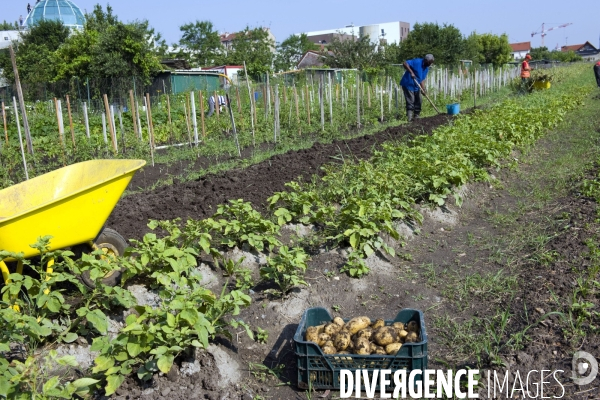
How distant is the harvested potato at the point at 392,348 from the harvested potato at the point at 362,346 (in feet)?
0.33

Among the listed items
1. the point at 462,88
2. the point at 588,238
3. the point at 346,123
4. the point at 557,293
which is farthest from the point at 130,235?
the point at 462,88

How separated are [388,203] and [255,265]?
1.35 metres

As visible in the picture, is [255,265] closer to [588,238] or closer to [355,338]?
[355,338]

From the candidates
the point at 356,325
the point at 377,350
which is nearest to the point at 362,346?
the point at 377,350

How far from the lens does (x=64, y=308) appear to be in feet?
11.6

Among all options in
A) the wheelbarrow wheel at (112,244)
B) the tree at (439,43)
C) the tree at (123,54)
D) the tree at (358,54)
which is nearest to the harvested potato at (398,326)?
the wheelbarrow wheel at (112,244)

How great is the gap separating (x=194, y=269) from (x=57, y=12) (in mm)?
47957

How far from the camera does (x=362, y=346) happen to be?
332 centimetres

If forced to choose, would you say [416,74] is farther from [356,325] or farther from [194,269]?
[356,325]

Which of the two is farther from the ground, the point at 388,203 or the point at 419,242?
the point at 388,203

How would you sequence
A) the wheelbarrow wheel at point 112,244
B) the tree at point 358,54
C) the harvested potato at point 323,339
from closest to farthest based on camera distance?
1. the harvested potato at point 323,339
2. the wheelbarrow wheel at point 112,244
3. the tree at point 358,54

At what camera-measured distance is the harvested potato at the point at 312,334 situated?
3424 millimetres

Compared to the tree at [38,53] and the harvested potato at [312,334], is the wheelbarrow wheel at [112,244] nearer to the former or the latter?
the harvested potato at [312,334]

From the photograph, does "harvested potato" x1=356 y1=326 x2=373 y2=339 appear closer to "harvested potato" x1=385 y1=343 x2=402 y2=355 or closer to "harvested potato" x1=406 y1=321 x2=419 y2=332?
"harvested potato" x1=385 y1=343 x2=402 y2=355
